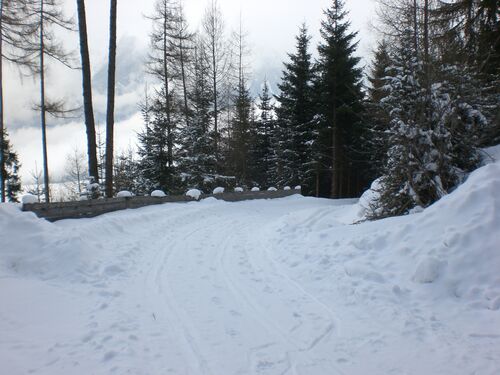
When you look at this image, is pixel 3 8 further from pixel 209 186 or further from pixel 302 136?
pixel 302 136

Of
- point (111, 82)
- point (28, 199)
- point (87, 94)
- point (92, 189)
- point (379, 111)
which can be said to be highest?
point (111, 82)

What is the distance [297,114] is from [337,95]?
463 cm

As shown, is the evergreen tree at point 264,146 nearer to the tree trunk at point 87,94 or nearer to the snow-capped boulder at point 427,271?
the tree trunk at point 87,94

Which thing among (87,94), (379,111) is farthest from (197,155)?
(379,111)

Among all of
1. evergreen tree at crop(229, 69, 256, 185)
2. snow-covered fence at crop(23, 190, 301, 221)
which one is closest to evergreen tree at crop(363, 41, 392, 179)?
snow-covered fence at crop(23, 190, 301, 221)

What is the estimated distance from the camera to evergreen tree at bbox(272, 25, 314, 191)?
26.9 meters

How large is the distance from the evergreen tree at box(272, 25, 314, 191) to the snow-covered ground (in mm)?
20786

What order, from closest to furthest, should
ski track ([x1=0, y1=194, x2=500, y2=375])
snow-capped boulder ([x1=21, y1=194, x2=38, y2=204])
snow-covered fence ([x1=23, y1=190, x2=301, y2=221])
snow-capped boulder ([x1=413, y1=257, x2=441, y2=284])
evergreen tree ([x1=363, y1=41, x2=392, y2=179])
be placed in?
ski track ([x1=0, y1=194, x2=500, y2=375]), snow-capped boulder ([x1=413, y1=257, x2=441, y2=284]), snow-capped boulder ([x1=21, y1=194, x2=38, y2=204]), snow-covered fence ([x1=23, y1=190, x2=301, y2=221]), evergreen tree ([x1=363, y1=41, x2=392, y2=179])

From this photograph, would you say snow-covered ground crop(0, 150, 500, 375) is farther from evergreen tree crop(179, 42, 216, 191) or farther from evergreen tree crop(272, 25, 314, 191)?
evergreen tree crop(272, 25, 314, 191)

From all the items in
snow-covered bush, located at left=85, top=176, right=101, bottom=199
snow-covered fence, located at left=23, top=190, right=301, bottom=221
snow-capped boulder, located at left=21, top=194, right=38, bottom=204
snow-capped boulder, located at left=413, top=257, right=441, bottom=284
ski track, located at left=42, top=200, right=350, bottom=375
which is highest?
snow-covered bush, located at left=85, top=176, right=101, bottom=199

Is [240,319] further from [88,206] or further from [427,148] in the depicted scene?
[88,206]

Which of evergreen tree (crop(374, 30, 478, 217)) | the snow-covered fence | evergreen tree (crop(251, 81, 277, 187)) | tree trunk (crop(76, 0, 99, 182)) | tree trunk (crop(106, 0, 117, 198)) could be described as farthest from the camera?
evergreen tree (crop(251, 81, 277, 187))

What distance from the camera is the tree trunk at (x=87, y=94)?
38.7 feet

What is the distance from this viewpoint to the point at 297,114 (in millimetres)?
27219
